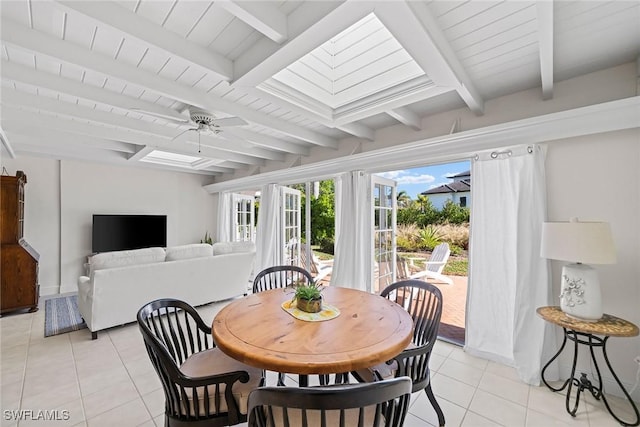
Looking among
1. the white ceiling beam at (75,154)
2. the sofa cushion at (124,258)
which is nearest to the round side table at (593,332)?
the sofa cushion at (124,258)

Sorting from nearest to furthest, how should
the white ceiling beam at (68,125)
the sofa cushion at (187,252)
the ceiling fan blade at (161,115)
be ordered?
the ceiling fan blade at (161,115)
the white ceiling beam at (68,125)
the sofa cushion at (187,252)

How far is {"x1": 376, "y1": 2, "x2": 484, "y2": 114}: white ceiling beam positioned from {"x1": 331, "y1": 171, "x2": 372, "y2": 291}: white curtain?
67.7 inches

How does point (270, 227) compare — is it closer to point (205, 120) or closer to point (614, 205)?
point (205, 120)

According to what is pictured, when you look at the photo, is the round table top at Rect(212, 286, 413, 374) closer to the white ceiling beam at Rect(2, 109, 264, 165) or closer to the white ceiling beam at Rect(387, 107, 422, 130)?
the white ceiling beam at Rect(387, 107, 422, 130)

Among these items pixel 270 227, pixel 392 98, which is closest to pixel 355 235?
pixel 392 98

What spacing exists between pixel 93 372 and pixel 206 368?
1.56m

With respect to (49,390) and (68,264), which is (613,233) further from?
(68,264)

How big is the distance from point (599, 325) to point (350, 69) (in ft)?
8.04

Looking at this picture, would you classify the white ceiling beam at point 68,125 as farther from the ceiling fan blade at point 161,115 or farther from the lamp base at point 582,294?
the lamp base at point 582,294

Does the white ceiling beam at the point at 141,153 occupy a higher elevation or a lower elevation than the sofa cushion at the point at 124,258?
higher

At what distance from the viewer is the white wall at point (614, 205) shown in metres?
1.95

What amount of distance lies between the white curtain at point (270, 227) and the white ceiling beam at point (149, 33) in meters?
2.98

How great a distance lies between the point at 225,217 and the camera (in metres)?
6.12

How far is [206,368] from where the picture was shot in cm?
154
